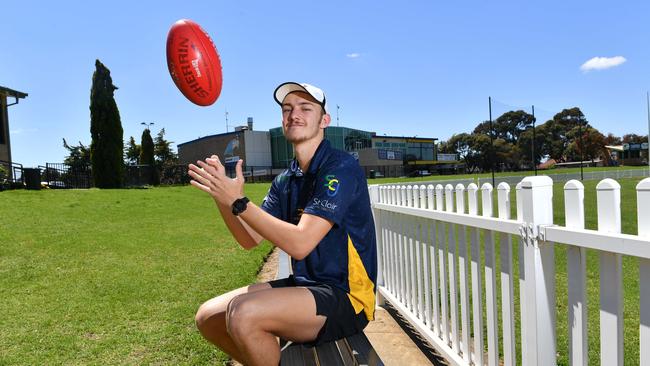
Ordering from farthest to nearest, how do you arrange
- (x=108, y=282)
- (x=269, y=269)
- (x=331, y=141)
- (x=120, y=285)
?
(x=331, y=141) → (x=269, y=269) → (x=108, y=282) → (x=120, y=285)

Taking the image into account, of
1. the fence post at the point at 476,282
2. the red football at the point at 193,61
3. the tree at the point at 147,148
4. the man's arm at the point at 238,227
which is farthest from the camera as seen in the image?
the tree at the point at 147,148

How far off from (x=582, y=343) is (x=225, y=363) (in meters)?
2.34

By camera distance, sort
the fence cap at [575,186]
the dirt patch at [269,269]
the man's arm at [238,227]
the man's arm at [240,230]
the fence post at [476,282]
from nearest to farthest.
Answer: the fence cap at [575,186], the man's arm at [238,227], the man's arm at [240,230], the fence post at [476,282], the dirt patch at [269,269]

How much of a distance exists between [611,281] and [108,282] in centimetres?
533

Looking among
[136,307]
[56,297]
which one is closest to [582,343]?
[136,307]

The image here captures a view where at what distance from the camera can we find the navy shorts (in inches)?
77.3

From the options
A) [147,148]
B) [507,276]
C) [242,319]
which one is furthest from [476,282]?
[147,148]

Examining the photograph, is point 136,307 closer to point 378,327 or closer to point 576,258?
point 378,327

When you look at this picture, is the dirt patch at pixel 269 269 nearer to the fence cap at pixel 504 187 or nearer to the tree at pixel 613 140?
the fence cap at pixel 504 187

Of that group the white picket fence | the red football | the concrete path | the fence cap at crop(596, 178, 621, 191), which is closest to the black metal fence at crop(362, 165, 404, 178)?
the concrete path

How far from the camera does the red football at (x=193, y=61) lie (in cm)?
273

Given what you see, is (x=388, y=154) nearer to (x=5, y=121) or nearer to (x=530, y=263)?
(x=5, y=121)

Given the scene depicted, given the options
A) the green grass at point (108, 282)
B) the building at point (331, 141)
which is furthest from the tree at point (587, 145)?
the green grass at point (108, 282)

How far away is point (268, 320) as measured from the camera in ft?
6.15
